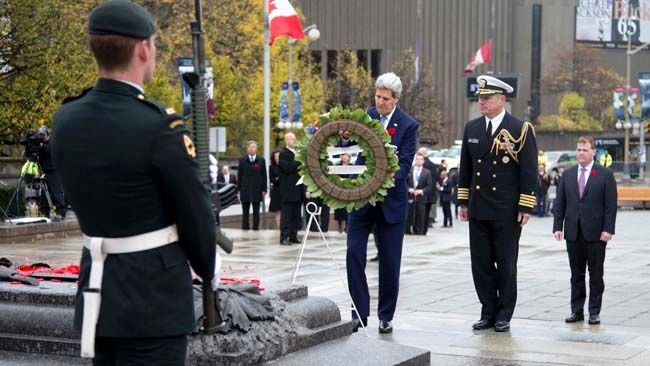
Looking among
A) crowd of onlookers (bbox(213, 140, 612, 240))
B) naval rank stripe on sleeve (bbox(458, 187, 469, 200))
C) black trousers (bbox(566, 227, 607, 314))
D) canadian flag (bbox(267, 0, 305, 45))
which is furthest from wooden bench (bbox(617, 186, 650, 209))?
naval rank stripe on sleeve (bbox(458, 187, 469, 200))

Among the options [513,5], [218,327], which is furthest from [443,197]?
[513,5]

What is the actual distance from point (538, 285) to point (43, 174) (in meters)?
12.4

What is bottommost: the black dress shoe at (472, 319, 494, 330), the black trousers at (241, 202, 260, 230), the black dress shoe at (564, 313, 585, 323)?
the black trousers at (241, 202, 260, 230)

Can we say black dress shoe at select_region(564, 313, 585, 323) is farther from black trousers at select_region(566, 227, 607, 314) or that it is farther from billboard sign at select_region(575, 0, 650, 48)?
billboard sign at select_region(575, 0, 650, 48)

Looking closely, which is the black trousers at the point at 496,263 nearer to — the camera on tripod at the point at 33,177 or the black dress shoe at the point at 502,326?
the black dress shoe at the point at 502,326

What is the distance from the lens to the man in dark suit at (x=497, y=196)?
1015 centimetres

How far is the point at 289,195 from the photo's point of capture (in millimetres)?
21656

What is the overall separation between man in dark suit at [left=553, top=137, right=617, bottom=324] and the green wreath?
8.19 ft

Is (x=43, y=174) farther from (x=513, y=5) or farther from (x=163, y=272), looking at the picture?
(x=513, y=5)

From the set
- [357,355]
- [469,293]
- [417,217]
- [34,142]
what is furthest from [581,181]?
[34,142]

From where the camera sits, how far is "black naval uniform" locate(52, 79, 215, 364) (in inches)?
162

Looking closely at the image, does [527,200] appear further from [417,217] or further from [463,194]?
[417,217]

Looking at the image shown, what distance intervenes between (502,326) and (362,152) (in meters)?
2.02

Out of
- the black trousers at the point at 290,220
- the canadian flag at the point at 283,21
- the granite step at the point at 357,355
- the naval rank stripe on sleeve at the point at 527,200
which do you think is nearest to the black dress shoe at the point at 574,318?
the naval rank stripe on sleeve at the point at 527,200
